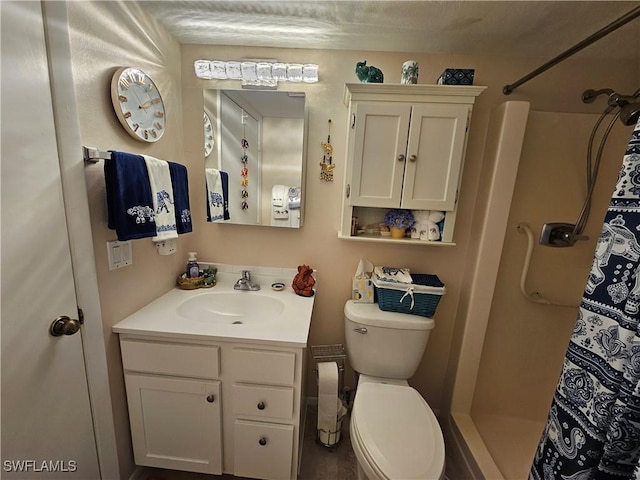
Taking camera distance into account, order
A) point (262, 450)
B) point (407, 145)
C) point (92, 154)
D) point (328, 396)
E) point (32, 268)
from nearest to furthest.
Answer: point (32, 268)
point (92, 154)
point (262, 450)
point (407, 145)
point (328, 396)

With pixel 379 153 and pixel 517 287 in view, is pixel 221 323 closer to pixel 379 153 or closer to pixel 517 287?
pixel 379 153

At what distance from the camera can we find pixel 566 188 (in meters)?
1.29

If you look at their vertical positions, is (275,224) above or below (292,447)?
above

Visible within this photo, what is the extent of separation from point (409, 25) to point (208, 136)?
3.63 ft

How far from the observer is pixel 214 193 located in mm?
1401

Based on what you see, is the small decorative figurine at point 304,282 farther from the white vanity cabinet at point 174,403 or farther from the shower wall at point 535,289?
the shower wall at point 535,289

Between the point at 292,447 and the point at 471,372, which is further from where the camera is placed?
the point at 471,372

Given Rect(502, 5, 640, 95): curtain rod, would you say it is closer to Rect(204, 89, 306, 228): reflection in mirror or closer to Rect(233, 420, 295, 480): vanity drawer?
Rect(204, 89, 306, 228): reflection in mirror

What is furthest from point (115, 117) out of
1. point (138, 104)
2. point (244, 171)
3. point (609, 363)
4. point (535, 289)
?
point (535, 289)

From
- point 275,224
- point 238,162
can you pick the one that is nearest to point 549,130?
point 275,224

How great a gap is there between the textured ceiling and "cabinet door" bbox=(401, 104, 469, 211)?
33 centimetres

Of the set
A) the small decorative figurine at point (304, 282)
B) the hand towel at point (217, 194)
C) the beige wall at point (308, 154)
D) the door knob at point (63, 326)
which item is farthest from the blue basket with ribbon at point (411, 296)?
the door knob at point (63, 326)

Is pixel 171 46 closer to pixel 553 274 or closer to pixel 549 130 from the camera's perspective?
pixel 549 130

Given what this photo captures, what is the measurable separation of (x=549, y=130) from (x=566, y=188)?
31 cm
